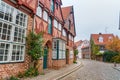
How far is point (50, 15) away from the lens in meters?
16.5

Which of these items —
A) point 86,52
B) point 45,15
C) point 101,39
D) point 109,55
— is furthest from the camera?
point 86,52

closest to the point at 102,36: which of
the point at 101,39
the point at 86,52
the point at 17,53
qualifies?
the point at 101,39

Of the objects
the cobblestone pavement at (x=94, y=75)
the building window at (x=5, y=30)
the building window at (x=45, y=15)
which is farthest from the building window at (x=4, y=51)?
the building window at (x=45, y=15)

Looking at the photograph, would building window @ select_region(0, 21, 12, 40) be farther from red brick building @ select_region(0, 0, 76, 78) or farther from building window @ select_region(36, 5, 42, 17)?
building window @ select_region(36, 5, 42, 17)

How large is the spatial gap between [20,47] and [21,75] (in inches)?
77.3

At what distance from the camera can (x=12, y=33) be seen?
964 centimetres

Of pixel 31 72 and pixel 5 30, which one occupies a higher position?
pixel 5 30

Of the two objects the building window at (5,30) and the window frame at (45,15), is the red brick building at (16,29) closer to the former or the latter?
the building window at (5,30)

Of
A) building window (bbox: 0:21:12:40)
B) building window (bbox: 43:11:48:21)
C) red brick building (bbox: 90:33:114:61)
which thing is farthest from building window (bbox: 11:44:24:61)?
red brick building (bbox: 90:33:114:61)

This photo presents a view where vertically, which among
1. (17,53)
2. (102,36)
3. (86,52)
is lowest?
(17,53)

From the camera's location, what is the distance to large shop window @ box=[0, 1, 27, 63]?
29.2ft

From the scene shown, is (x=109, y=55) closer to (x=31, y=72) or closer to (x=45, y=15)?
(x=45, y=15)

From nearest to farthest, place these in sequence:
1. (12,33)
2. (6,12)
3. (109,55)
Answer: (6,12), (12,33), (109,55)

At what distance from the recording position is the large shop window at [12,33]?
29.2ft
